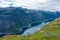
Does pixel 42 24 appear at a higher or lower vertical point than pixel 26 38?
higher

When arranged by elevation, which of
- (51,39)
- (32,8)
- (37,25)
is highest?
(32,8)

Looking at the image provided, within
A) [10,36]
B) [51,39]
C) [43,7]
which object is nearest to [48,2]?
[43,7]

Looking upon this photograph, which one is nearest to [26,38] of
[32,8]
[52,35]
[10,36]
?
[10,36]

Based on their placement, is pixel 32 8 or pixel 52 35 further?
pixel 32 8

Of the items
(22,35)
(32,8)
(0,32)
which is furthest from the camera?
(32,8)

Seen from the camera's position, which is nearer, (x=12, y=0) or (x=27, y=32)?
(x=27, y=32)

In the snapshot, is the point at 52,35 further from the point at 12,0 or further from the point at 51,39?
the point at 12,0

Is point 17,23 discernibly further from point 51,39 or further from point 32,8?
point 51,39

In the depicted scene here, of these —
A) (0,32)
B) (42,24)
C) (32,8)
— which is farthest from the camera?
(32,8)

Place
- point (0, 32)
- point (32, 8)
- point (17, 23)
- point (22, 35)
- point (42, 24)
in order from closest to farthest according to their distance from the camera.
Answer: point (22, 35)
point (42, 24)
point (0, 32)
point (32, 8)
point (17, 23)
